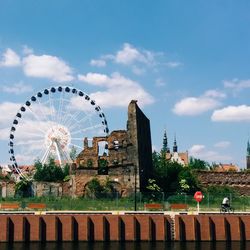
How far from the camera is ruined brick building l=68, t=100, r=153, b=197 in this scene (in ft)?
208

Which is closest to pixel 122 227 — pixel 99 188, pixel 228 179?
pixel 99 188

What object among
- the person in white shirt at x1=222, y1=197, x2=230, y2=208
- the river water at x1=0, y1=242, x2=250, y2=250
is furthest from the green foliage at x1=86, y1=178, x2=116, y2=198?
the river water at x1=0, y1=242, x2=250, y2=250

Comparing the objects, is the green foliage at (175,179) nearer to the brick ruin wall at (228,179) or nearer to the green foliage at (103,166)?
the brick ruin wall at (228,179)

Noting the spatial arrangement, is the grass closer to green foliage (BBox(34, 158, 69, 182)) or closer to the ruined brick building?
the ruined brick building

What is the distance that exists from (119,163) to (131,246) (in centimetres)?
2649

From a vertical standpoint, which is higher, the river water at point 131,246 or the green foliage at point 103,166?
the green foliage at point 103,166

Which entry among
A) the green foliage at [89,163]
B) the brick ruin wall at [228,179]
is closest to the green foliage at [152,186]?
the green foliage at [89,163]

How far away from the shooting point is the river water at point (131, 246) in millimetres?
37516

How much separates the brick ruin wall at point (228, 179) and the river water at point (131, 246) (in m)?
39.7

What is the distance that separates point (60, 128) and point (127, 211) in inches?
1413

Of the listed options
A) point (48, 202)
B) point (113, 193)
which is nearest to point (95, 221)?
point (48, 202)

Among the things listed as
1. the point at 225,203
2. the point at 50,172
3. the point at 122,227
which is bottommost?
the point at 122,227

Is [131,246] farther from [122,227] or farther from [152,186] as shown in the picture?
[152,186]

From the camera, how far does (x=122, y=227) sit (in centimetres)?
4156
